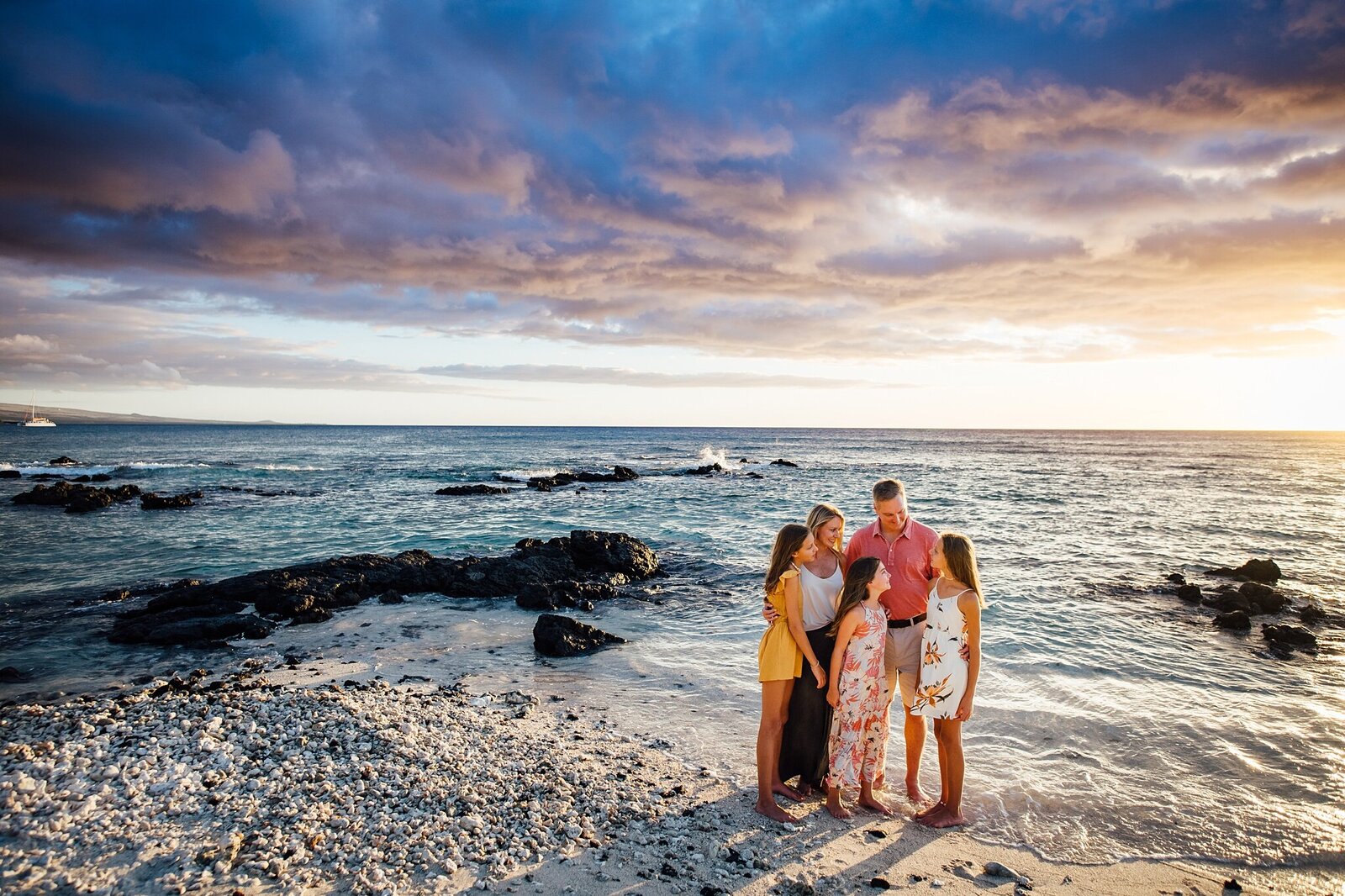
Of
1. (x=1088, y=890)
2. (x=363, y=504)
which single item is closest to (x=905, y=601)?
(x=1088, y=890)

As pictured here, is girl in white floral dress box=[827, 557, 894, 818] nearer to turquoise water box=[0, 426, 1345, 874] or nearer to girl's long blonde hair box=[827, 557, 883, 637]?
girl's long blonde hair box=[827, 557, 883, 637]

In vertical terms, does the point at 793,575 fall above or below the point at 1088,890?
above

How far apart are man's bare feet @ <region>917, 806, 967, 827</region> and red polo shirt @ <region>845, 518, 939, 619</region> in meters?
1.76

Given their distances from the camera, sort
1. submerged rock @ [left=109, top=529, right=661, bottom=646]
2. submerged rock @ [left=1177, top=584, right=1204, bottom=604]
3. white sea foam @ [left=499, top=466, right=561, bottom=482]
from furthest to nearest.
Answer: white sea foam @ [left=499, top=466, right=561, bottom=482]
submerged rock @ [left=1177, top=584, right=1204, bottom=604]
submerged rock @ [left=109, top=529, right=661, bottom=646]

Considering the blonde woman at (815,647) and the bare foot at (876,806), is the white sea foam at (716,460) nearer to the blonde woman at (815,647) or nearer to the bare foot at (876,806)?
the blonde woman at (815,647)

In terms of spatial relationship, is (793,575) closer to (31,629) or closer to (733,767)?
(733,767)

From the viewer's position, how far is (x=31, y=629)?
1198 cm

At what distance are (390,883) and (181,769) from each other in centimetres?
271

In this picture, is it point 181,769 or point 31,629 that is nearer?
point 181,769

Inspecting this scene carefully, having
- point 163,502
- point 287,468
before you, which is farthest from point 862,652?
point 287,468

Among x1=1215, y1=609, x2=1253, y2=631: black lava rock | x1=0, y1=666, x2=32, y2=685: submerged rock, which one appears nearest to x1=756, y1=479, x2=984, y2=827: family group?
x1=0, y1=666, x2=32, y2=685: submerged rock

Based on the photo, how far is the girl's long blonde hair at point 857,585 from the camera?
5.56m

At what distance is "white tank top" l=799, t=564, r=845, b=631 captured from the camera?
229 inches

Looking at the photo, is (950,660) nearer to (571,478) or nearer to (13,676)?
(13,676)
